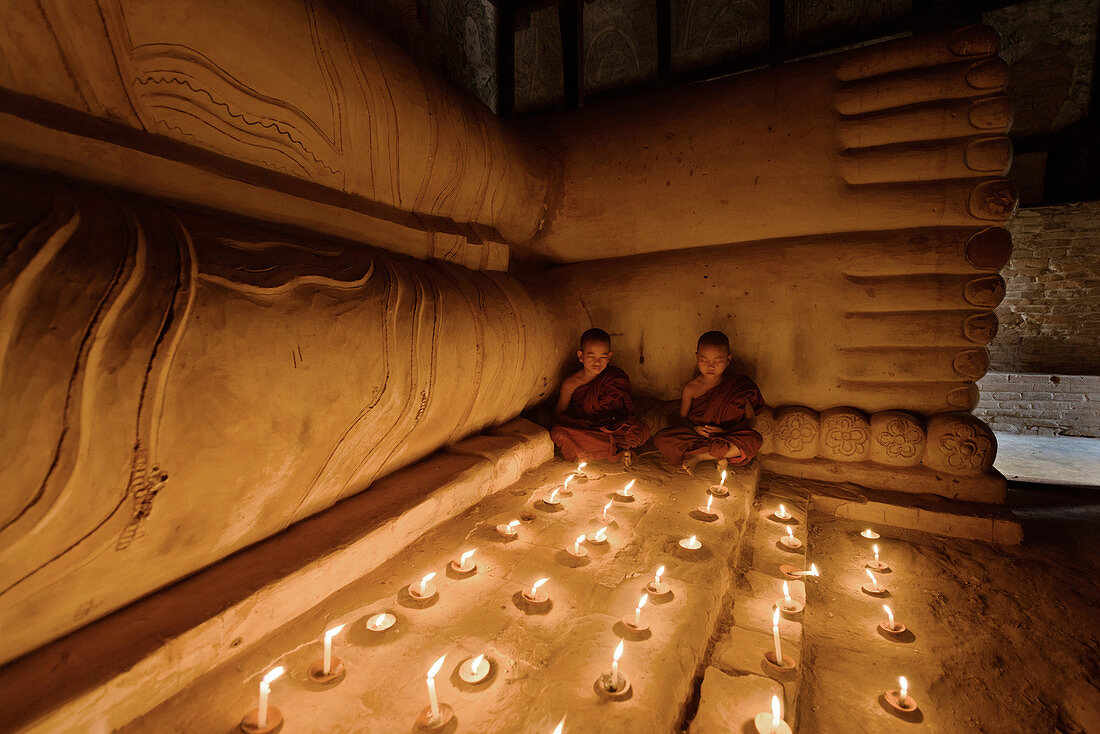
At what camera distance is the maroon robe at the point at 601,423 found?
3211mm

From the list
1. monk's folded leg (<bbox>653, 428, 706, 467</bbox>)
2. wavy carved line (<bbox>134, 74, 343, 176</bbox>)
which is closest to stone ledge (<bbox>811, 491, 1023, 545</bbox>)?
monk's folded leg (<bbox>653, 428, 706, 467</bbox>)

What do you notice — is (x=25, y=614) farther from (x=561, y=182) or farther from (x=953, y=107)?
(x=953, y=107)

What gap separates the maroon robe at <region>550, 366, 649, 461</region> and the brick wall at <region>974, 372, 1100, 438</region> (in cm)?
782

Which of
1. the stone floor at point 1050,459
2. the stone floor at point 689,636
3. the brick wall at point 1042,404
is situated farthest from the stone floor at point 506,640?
the brick wall at point 1042,404

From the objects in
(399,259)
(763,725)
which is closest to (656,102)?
(399,259)

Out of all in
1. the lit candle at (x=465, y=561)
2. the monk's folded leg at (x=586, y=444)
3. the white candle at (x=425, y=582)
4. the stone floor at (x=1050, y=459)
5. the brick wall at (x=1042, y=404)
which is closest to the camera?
the white candle at (x=425, y=582)

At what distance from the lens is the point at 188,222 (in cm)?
163

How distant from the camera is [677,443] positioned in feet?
10.4

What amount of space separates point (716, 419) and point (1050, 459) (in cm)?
591

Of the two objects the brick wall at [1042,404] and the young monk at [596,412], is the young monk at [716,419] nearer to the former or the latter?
the young monk at [596,412]

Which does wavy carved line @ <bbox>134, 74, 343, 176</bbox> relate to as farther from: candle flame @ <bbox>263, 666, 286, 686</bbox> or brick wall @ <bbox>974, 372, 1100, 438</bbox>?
brick wall @ <bbox>974, 372, 1100, 438</bbox>

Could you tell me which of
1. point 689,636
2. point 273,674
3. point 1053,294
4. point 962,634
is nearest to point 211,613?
point 273,674

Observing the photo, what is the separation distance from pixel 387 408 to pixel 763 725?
182cm

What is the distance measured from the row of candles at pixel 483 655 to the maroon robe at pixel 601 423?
26.4 inches
